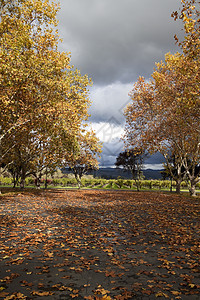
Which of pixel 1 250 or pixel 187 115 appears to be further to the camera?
pixel 187 115

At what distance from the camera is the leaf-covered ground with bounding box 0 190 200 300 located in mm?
3672

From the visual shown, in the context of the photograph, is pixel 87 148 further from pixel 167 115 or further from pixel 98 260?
pixel 98 260

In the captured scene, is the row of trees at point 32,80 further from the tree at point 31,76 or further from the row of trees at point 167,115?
the row of trees at point 167,115

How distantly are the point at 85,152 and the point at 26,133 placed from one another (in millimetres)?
12259

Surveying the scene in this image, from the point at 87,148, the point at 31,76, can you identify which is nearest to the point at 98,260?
the point at 31,76

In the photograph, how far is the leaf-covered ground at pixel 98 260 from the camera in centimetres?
367

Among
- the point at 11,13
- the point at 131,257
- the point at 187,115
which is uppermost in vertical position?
the point at 11,13

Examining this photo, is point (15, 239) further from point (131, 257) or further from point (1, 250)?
point (131, 257)

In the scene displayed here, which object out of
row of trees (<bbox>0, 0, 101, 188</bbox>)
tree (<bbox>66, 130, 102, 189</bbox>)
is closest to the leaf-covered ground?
row of trees (<bbox>0, 0, 101, 188</bbox>)

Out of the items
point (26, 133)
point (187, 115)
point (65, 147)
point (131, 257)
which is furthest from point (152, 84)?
point (131, 257)

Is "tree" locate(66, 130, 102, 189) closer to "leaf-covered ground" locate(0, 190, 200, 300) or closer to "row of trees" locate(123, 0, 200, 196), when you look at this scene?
"row of trees" locate(123, 0, 200, 196)

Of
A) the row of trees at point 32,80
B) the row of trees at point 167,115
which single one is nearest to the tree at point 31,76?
the row of trees at point 32,80

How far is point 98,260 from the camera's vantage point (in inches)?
201

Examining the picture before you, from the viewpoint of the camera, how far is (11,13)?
620 inches
